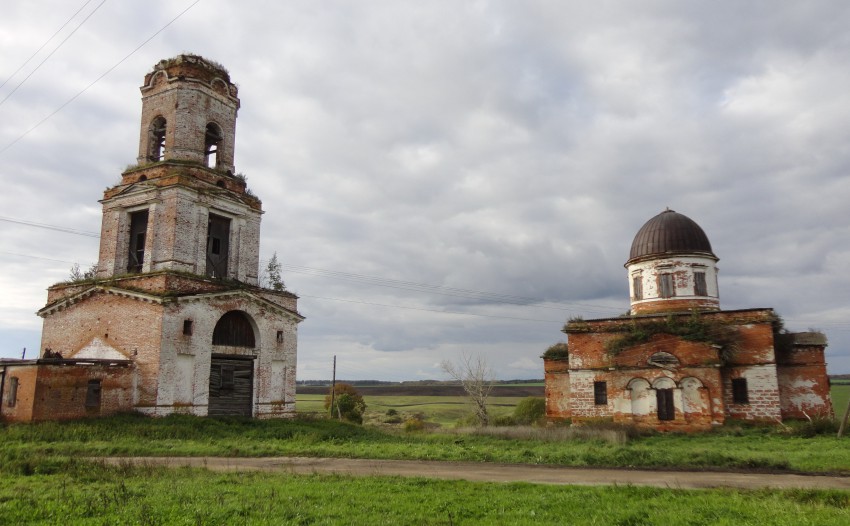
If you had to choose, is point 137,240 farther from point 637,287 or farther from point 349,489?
point 637,287

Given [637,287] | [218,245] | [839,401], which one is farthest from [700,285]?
[839,401]

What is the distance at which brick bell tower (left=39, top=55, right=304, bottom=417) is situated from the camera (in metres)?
23.1

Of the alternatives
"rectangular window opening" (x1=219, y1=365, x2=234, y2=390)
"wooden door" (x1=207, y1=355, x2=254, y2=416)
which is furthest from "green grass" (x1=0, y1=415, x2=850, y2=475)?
"rectangular window opening" (x1=219, y1=365, x2=234, y2=390)

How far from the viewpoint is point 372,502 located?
1000 cm

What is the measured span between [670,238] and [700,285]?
287cm

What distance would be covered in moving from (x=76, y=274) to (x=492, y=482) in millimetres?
24156

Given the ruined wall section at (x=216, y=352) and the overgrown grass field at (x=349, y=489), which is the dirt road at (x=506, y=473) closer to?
the overgrown grass field at (x=349, y=489)

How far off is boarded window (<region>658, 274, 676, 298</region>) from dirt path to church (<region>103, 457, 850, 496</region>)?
17.6m

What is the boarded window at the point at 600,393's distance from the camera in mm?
28422

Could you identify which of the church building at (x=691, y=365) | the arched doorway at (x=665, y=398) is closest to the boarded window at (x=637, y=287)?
the church building at (x=691, y=365)

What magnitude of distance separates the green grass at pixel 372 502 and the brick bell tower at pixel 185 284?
11.0 meters

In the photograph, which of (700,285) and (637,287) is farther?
(637,287)

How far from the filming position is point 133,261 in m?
26.6

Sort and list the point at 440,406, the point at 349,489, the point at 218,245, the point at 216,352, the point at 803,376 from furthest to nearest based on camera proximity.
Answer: the point at 440,406 → the point at 218,245 → the point at 803,376 → the point at 216,352 → the point at 349,489
